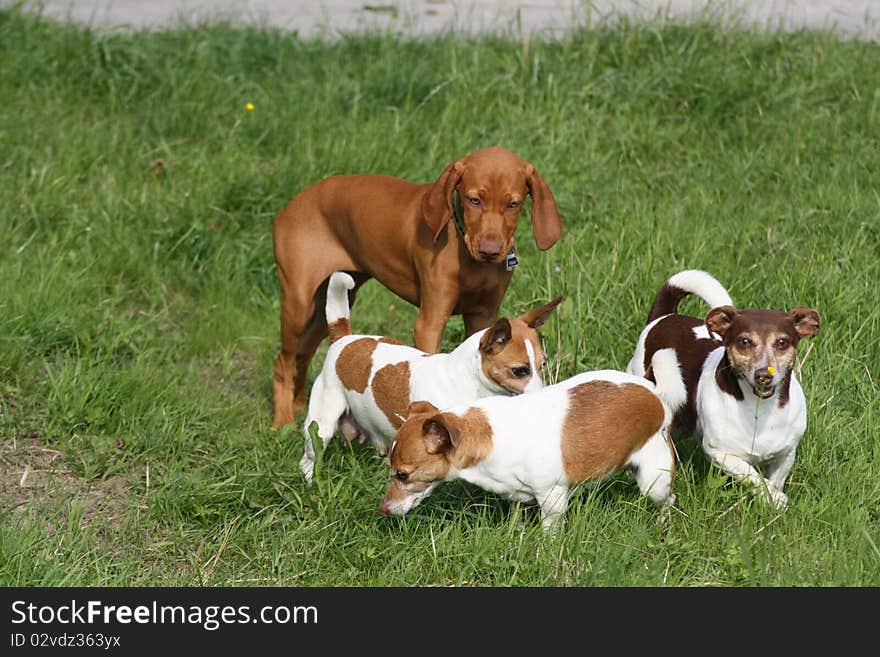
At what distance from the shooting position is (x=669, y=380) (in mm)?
5379

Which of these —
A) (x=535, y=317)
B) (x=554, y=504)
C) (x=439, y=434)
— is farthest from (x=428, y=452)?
(x=535, y=317)

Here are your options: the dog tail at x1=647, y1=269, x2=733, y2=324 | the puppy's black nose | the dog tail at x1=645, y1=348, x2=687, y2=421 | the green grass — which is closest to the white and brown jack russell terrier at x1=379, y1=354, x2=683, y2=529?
the green grass

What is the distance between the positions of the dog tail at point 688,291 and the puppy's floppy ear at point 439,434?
130cm

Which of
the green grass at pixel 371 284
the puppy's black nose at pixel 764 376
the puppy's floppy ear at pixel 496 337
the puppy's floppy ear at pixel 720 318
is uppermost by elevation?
the puppy's floppy ear at pixel 720 318

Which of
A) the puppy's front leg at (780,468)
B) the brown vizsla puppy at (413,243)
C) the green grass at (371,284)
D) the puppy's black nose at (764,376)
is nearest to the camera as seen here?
the puppy's black nose at (764,376)

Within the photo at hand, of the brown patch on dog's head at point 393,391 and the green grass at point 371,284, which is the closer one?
the green grass at point 371,284

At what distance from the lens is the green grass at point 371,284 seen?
4.90 meters

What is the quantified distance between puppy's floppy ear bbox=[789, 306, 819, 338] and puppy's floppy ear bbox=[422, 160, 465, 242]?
66.9 inches

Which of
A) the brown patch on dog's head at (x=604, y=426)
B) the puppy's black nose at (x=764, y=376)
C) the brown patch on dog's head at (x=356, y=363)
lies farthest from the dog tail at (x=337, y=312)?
the puppy's black nose at (x=764, y=376)

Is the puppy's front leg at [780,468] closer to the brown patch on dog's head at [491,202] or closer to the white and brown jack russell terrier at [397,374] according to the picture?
the white and brown jack russell terrier at [397,374]

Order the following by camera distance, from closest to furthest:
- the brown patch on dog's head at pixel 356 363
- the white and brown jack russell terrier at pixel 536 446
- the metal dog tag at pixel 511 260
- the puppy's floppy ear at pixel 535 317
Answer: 1. the white and brown jack russell terrier at pixel 536 446
2. the puppy's floppy ear at pixel 535 317
3. the brown patch on dog's head at pixel 356 363
4. the metal dog tag at pixel 511 260

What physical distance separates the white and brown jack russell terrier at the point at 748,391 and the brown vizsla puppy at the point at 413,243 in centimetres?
100

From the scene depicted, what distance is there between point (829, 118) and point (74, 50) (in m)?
5.51

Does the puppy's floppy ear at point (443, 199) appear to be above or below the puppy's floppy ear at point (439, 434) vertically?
above
